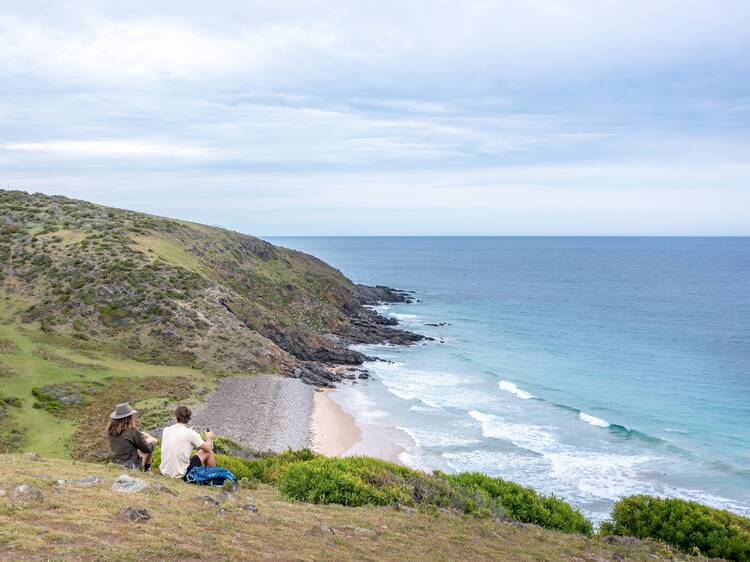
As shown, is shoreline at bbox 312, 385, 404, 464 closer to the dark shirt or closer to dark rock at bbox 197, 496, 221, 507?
the dark shirt

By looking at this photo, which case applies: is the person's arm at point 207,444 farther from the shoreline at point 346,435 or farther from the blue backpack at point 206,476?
the shoreline at point 346,435

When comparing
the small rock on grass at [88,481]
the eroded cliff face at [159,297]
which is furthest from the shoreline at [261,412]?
the small rock on grass at [88,481]

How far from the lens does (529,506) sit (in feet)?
45.0

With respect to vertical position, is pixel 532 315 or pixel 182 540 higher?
pixel 182 540

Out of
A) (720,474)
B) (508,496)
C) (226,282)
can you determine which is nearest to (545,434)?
(720,474)

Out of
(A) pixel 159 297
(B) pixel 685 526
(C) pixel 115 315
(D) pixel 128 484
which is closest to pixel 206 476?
(D) pixel 128 484

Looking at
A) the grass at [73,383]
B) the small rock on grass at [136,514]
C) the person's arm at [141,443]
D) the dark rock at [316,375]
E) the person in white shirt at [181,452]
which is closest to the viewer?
the small rock on grass at [136,514]

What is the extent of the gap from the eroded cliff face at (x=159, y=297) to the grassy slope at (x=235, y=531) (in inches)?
1227

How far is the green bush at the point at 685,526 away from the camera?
40.0 feet

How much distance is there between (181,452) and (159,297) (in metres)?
Result: 37.0

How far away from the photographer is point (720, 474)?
3062cm

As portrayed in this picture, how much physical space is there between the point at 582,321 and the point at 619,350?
19.2m

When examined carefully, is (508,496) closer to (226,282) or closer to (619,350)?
(226,282)

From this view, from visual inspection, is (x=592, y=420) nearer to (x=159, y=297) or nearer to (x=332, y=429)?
(x=332, y=429)
